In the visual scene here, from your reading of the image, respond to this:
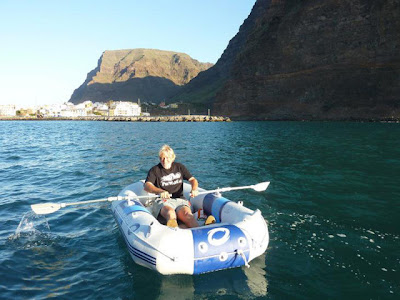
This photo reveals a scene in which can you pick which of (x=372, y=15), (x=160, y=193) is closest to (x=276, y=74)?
(x=372, y=15)

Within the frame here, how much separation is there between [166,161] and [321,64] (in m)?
69.3

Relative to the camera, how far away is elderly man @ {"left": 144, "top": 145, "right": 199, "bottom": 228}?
253 inches

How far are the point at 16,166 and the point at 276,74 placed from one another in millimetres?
67208

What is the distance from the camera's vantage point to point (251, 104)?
80750 millimetres

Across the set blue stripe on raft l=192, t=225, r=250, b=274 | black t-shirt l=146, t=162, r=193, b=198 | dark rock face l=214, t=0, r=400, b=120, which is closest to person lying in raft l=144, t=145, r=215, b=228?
black t-shirt l=146, t=162, r=193, b=198

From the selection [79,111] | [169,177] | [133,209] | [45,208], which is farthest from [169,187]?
[79,111]

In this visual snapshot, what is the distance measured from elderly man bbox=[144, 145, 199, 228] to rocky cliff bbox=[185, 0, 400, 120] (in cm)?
5963

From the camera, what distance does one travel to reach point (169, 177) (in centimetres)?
692

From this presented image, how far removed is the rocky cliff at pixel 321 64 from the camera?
58.0 m

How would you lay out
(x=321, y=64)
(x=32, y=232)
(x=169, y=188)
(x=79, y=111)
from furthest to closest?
1. (x=79, y=111)
2. (x=321, y=64)
3. (x=32, y=232)
4. (x=169, y=188)

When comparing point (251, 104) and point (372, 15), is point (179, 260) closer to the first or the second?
point (372, 15)

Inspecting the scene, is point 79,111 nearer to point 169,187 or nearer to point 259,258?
point 169,187

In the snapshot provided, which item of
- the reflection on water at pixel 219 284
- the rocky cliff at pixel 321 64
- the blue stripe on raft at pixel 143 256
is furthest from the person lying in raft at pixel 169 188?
the rocky cliff at pixel 321 64

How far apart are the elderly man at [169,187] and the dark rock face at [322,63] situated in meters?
59.9
